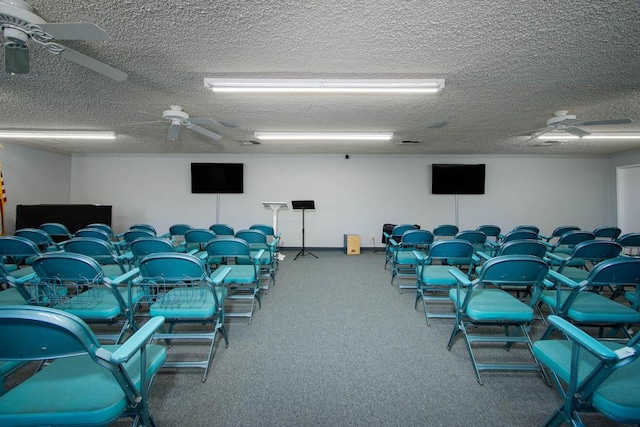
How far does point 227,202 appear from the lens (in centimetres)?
723

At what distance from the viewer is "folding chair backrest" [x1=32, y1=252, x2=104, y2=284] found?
6.37 ft

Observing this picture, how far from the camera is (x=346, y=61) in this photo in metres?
2.31

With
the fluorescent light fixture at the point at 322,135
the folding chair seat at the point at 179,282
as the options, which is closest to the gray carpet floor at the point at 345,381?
the folding chair seat at the point at 179,282

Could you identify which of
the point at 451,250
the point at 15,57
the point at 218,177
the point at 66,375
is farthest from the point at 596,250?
the point at 218,177

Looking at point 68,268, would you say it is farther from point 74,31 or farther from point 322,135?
point 322,135

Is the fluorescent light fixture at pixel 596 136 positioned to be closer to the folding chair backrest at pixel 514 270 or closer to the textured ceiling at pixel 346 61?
the textured ceiling at pixel 346 61

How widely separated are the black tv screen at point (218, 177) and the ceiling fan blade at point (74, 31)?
5.35m

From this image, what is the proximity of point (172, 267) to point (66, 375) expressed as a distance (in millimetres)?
877

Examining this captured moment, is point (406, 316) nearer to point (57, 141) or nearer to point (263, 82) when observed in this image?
point (263, 82)

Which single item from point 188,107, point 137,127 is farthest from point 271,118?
point 137,127

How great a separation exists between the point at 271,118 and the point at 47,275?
3.19 m

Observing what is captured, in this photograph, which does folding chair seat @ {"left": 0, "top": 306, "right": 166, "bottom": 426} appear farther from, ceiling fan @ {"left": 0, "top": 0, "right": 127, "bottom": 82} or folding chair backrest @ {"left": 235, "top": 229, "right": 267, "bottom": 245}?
folding chair backrest @ {"left": 235, "top": 229, "right": 267, "bottom": 245}

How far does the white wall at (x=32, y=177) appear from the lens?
5.62 m

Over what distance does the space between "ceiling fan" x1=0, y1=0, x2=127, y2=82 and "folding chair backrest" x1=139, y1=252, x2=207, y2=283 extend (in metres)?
1.59
